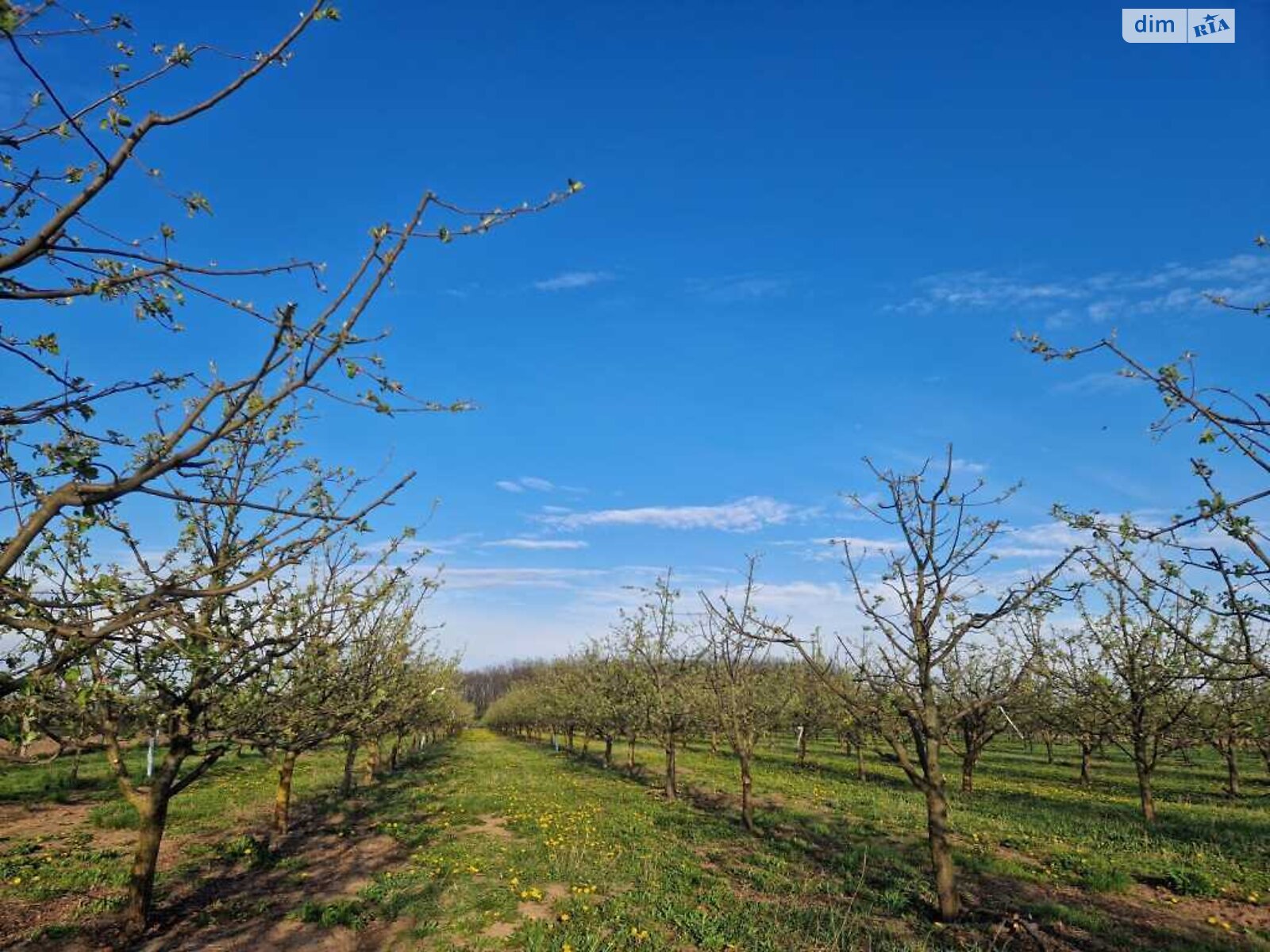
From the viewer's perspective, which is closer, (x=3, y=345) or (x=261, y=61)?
(x=261, y=61)

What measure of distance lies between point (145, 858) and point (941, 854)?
11949 mm

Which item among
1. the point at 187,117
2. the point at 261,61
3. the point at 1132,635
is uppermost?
the point at 261,61

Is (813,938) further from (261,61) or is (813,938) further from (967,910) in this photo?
(261,61)

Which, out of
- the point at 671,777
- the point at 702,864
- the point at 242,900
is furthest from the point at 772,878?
the point at 671,777

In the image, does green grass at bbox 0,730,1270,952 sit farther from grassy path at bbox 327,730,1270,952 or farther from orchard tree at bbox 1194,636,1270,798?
orchard tree at bbox 1194,636,1270,798

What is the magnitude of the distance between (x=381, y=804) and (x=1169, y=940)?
67.6 feet

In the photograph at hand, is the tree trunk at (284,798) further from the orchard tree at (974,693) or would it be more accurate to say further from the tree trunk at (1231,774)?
the tree trunk at (1231,774)

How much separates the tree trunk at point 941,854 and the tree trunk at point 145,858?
446 inches

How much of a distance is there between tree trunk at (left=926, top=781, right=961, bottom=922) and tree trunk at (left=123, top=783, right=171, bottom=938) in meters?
11.3

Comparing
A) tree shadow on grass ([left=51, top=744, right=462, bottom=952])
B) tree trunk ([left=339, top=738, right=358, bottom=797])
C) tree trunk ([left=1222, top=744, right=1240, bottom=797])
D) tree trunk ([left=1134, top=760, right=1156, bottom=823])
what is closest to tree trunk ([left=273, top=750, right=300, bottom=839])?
tree shadow on grass ([left=51, top=744, right=462, bottom=952])

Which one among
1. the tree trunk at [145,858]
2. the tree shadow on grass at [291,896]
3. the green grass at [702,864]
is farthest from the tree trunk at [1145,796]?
the tree trunk at [145,858]

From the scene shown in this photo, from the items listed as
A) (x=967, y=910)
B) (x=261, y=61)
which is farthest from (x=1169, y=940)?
(x=261, y=61)

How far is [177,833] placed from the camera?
16.2 meters

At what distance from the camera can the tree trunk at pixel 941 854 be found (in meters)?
9.96
